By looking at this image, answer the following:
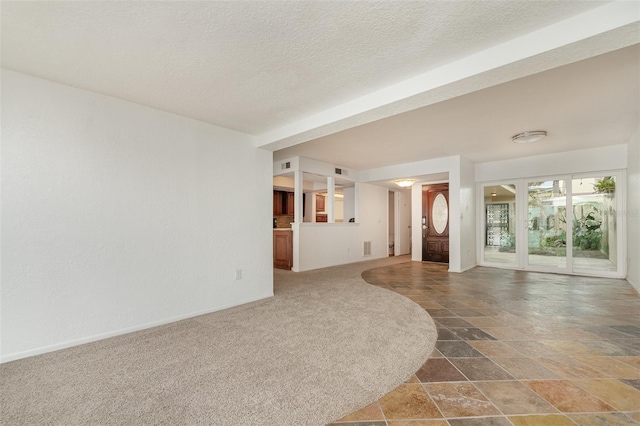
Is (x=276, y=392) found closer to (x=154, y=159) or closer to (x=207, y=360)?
(x=207, y=360)

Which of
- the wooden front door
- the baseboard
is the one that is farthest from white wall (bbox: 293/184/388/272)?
the baseboard

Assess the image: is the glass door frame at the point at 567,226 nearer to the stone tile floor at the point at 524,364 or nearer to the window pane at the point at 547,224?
the window pane at the point at 547,224

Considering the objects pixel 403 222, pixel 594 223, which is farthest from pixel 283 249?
pixel 594 223

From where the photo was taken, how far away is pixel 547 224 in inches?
236

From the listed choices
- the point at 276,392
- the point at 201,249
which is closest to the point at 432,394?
the point at 276,392

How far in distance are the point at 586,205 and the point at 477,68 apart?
18.3ft

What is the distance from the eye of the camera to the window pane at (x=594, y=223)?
17.5ft

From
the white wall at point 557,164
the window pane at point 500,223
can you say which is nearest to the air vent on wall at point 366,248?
the window pane at point 500,223

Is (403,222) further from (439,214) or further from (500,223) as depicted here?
(500,223)

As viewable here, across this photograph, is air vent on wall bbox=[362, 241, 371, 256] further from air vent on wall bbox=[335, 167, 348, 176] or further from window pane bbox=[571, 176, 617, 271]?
window pane bbox=[571, 176, 617, 271]

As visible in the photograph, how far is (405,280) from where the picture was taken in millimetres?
5141

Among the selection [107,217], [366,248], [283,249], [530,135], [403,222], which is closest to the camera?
[107,217]

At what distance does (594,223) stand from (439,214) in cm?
294

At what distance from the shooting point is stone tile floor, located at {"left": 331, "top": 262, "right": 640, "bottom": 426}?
1587 millimetres
